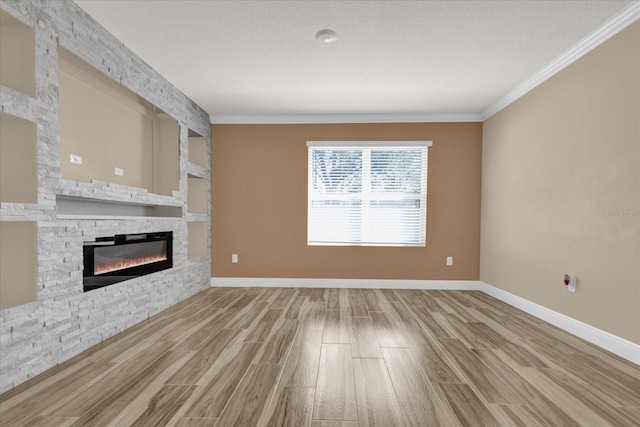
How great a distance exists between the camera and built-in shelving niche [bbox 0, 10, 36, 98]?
6.33ft

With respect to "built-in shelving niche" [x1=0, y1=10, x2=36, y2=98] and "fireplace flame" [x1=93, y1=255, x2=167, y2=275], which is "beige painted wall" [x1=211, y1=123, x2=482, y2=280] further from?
"built-in shelving niche" [x1=0, y1=10, x2=36, y2=98]

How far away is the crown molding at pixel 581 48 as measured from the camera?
88.0 inches

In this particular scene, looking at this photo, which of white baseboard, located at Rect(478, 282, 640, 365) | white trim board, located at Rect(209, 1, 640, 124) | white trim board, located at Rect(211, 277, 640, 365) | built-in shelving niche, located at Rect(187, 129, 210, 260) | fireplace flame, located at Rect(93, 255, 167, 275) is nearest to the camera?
white baseboard, located at Rect(478, 282, 640, 365)

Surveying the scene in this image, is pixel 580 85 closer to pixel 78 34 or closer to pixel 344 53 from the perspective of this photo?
pixel 344 53

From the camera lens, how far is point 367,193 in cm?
468

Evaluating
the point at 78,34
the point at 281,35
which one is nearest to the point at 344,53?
Result: the point at 281,35

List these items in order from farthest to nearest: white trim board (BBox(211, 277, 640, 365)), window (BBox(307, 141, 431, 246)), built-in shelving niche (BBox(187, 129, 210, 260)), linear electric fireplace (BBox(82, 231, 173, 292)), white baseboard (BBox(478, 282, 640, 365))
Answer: window (BBox(307, 141, 431, 246)) → built-in shelving niche (BBox(187, 129, 210, 260)) → white trim board (BBox(211, 277, 640, 365)) → linear electric fireplace (BBox(82, 231, 173, 292)) → white baseboard (BBox(478, 282, 640, 365))

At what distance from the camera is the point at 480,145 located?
459cm

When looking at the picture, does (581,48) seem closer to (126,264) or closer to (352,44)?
(352,44)

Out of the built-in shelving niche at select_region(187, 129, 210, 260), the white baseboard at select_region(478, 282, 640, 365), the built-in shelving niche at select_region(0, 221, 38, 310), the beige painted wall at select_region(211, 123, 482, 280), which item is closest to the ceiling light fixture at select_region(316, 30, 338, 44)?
the beige painted wall at select_region(211, 123, 482, 280)

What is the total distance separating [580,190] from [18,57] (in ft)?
14.2

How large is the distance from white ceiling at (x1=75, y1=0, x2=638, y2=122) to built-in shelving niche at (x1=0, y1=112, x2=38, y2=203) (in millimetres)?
1053

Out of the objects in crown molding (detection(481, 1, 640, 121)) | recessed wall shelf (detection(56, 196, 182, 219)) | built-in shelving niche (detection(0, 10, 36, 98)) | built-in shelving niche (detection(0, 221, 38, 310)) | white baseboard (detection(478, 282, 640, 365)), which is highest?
crown molding (detection(481, 1, 640, 121))

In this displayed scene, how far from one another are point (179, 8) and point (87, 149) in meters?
1.38
